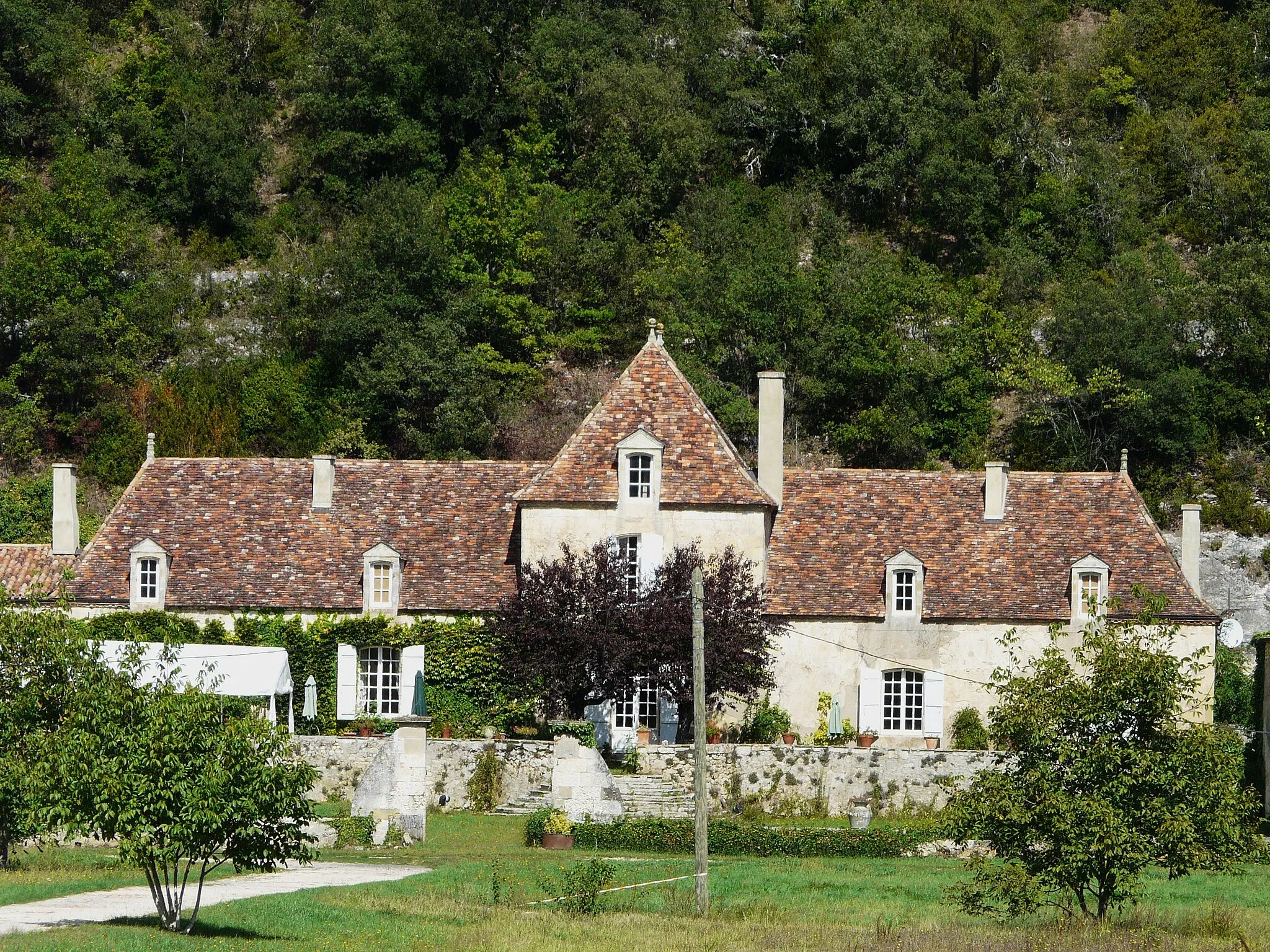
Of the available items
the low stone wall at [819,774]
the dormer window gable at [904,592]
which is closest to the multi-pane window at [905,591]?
the dormer window gable at [904,592]

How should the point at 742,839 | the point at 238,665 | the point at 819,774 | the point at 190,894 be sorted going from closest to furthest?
the point at 190,894
the point at 742,839
the point at 819,774
the point at 238,665

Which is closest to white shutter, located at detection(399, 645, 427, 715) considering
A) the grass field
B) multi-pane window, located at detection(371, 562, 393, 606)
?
multi-pane window, located at detection(371, 562, 393, 606)

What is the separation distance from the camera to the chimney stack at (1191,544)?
53281 millimetres

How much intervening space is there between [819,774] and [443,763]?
333 inches

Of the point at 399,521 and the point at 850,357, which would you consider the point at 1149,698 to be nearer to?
the point at 399,521

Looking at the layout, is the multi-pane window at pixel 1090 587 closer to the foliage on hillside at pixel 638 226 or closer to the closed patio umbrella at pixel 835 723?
the closed patio umbrella at pixel 835 723

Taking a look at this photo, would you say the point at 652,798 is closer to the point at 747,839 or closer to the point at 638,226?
the point at 747,839

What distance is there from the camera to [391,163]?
84438 mm

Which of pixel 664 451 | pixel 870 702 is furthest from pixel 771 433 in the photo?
pixel 870 702

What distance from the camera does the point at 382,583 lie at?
52.1 meters

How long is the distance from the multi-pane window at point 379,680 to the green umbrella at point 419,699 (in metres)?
1.21

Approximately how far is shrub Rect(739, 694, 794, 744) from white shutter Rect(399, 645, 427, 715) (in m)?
8.02

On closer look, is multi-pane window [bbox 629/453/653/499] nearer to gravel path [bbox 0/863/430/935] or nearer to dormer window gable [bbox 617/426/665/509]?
dormer window gable [bbox 617/426/665/509]

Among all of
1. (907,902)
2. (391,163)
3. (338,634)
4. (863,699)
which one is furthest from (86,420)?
(907,902)
